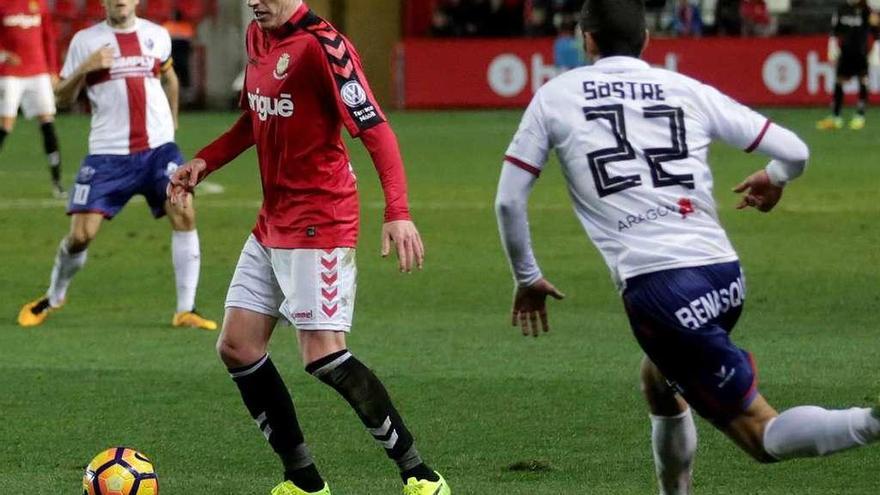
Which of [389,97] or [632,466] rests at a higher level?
[632,466]

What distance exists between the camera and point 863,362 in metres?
9.45

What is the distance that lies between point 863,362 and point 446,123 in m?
20.0

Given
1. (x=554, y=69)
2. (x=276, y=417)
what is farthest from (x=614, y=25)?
(x=554, y=69)

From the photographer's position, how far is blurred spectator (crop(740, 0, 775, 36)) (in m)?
32.7

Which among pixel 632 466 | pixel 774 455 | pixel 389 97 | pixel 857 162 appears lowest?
pixel 389 97

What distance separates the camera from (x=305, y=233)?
6562mm

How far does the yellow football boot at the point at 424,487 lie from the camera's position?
636 cm

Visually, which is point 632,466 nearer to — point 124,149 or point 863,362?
point 863,362

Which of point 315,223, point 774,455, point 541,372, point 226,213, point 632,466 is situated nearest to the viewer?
point 774,455

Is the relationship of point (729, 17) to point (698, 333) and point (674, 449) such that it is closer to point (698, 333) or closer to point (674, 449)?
point (674, 449)

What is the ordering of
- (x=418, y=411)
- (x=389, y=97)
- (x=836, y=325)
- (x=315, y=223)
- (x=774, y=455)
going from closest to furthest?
(x=774, y=455) → (x=315, y=223) → (x=418, y=411) → (x=836, y=325) → (x=389, y=97)

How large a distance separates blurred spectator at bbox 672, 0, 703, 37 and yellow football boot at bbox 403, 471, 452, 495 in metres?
27.3

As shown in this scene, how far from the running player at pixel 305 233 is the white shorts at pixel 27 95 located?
12388 mm

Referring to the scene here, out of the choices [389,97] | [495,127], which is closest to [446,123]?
[495,127]
